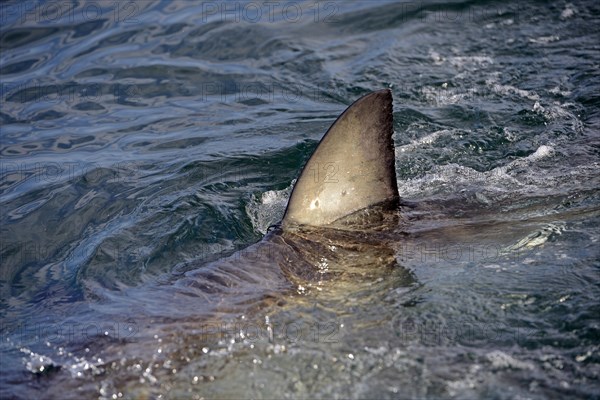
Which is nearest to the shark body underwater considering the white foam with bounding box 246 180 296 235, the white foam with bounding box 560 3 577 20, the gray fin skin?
the gray fin skin

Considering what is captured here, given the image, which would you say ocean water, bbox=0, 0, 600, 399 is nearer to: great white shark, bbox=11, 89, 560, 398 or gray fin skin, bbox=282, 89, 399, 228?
great white shark, bbox=11, 89, 560, 398

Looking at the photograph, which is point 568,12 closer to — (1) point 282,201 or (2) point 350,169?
(1) point 282,201

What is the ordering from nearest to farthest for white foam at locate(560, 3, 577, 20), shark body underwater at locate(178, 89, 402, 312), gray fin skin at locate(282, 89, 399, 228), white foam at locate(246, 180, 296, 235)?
shark body underwater at locate(178, 89, 402, 312), gray fin skin at locate(282, 89, 399, 228), white foam at locate(246, 180, 296, 235), white foam at locate(560, 3, 577, 20)

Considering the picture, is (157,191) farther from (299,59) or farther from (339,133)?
(299,59)

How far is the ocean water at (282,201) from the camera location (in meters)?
3.03

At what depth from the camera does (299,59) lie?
711 cm

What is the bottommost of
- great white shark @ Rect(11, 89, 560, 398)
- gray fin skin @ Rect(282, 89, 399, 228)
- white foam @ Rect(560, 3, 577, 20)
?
great white shark @ Rect(11, 89, 560, 398)

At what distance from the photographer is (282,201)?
4.98 m

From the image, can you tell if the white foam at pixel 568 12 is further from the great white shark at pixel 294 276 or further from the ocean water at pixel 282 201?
the great white shark at pixel 294 276

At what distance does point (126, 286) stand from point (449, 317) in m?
1.60

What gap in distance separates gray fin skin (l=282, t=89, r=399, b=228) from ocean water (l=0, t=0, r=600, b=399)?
0.20m

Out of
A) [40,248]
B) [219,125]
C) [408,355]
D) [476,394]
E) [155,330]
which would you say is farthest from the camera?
[219,125]

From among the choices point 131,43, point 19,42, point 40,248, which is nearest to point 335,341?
point 40,248

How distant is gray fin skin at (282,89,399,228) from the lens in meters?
3.83
